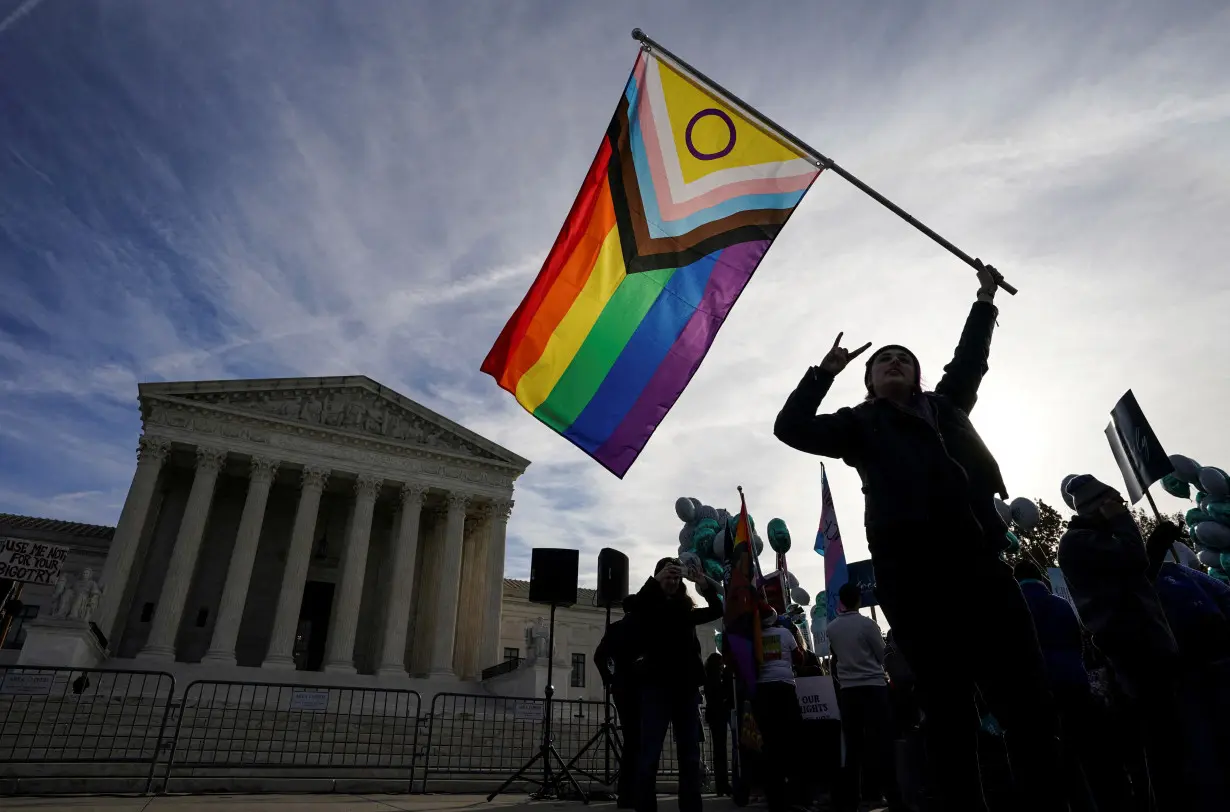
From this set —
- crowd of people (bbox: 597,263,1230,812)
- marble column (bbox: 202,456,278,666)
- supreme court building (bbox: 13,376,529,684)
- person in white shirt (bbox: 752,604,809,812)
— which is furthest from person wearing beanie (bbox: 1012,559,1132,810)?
marble column (bbox: 202,456,278,666)

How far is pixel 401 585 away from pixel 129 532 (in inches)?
409

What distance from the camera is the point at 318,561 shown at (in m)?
31.1

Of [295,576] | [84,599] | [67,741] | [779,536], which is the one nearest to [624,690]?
[67,741]

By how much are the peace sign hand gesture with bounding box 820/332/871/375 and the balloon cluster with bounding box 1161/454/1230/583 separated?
42.9 feet

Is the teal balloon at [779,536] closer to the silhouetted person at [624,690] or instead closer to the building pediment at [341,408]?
the silhouetted person at [624,690]

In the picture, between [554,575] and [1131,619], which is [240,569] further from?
[1131,619]

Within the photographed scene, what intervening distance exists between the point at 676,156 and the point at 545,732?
22.8 ft

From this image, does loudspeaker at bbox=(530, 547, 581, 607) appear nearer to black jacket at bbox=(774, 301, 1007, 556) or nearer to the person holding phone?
the person holding phone

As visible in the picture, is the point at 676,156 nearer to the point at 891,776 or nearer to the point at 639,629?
the point at 639,629

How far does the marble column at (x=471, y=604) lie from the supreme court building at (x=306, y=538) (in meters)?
0.08

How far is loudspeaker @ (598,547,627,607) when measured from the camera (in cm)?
1017

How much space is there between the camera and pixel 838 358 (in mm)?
2990

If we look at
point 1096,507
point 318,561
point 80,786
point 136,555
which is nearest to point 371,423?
point 318,561

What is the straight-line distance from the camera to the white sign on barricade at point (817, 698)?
6.77 meters
